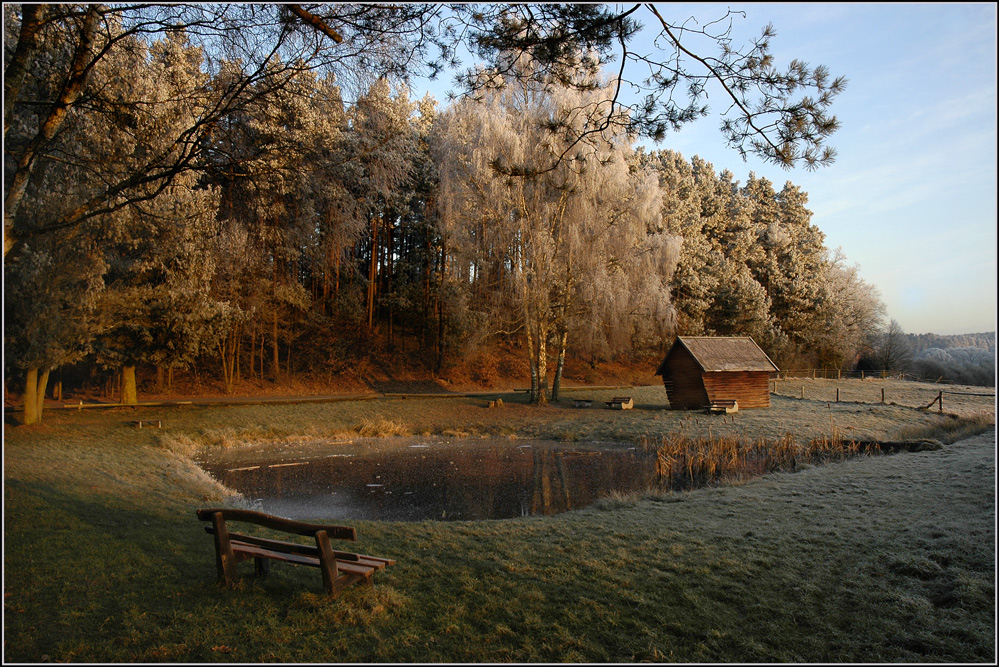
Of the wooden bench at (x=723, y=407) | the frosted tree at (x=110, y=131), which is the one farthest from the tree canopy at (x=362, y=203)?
the wooden bench at (x=723, y=407)

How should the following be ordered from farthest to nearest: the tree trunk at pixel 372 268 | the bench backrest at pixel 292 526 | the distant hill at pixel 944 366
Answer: the tree trunk at pixel 372 268 → the distant hill at pixel 944 366 → the bench backrest at pixel 292 526

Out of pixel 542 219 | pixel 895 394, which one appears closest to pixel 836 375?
pixel 895 394

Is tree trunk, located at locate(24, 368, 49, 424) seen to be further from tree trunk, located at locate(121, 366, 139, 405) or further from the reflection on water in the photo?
tree trunk, located at locate(121, 366, 139, 405)

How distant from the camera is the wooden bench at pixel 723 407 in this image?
20.3 metres

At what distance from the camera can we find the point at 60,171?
9930 mm

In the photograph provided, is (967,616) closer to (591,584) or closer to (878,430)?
(591,584)

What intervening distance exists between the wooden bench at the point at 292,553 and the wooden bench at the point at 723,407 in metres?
17.1

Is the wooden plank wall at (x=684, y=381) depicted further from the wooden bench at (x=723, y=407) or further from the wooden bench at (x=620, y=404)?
the wooden bench at (x=620, y=404)

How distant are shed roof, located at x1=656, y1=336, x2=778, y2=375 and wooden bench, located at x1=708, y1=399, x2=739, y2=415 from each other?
1.12 m

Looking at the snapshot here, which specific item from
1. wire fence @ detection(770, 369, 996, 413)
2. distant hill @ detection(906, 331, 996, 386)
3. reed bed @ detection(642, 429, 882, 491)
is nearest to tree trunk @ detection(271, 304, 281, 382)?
reed bed @ detection(642, 429, 882, 491)

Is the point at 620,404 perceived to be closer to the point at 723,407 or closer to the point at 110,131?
the point at 723,407

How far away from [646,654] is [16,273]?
13808mm

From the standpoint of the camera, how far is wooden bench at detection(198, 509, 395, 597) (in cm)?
509

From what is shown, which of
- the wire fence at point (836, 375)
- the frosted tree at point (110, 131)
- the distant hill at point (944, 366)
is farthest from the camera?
the wire fence at point (836, 375)
